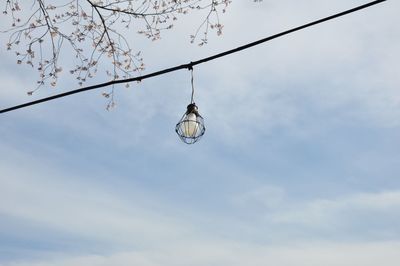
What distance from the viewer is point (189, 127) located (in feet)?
18.4

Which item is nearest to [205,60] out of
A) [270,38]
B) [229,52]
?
[229,52]

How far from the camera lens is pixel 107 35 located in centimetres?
768

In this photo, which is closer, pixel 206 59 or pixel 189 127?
pixel 206 59

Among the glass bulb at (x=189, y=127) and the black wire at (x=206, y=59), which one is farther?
the glass bulb at (x=189, y=127)

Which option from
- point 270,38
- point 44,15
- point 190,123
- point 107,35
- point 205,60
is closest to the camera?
point 270,38

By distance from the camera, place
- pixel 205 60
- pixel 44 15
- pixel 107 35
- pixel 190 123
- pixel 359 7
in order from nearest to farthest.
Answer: pixel 359 7 → pixel 205 60 → pixel 190 123 → pixel 44 15 → pixel 107 35

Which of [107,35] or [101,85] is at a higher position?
[107,35]

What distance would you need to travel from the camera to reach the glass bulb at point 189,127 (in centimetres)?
561

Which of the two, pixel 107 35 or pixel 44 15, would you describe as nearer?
pixel 44 15

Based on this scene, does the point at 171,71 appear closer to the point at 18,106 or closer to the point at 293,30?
the point at 293,30

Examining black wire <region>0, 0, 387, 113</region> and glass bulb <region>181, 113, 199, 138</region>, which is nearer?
black wire <region>0, 0, 387, 113</region>

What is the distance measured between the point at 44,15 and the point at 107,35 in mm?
1068

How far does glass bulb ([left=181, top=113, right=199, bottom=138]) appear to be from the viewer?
561 cm

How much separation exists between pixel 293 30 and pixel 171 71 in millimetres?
1318
